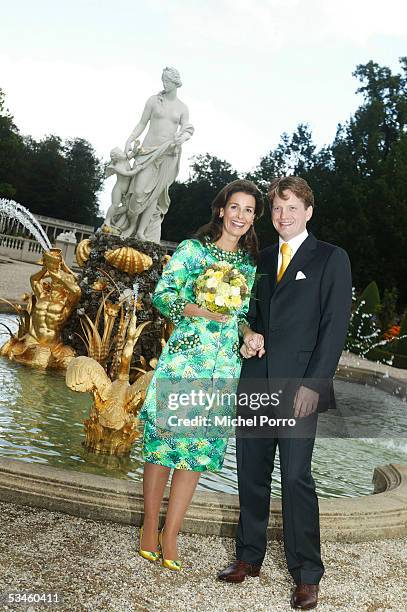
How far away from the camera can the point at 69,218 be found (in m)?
62.2

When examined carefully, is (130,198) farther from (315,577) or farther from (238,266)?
(315,577)

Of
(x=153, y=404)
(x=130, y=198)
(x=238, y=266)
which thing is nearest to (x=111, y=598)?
(x=153, y=404)

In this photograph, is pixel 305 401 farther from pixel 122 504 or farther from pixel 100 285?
pixel 100 285

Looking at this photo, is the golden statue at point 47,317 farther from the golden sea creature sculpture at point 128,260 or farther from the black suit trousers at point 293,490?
the black suit trousers at point 293,490

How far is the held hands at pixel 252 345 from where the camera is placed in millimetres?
3049

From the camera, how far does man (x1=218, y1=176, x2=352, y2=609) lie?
2.97 m

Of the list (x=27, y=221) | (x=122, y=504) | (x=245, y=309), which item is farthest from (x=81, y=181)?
(x=245, y=309)

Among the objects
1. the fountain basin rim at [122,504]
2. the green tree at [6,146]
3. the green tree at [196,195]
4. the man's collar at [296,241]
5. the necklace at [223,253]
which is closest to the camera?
the man's collar at [296,241]

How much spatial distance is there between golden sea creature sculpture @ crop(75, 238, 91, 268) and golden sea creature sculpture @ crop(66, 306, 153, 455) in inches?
162

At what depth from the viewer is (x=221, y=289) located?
3.07m

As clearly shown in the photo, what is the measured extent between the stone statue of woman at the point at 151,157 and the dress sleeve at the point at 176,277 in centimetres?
730

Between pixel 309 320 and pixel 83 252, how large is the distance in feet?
20.4

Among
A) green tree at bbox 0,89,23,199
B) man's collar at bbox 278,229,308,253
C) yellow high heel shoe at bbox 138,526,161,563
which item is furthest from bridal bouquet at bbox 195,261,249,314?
green tree at bbox 0,89,23,199

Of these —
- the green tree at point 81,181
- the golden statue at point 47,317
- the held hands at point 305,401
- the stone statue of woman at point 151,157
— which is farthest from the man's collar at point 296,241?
the green tree at point 81,181
